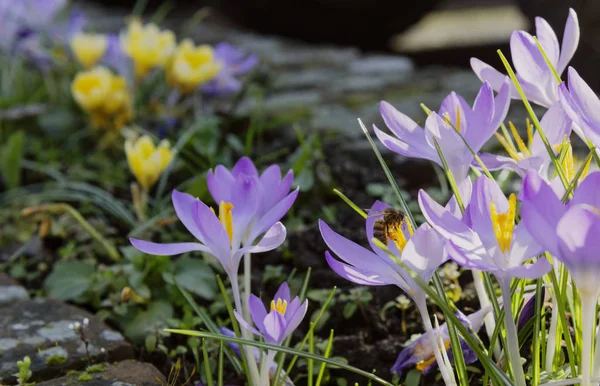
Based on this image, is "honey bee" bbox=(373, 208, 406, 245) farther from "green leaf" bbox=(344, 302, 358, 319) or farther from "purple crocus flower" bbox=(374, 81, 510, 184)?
"green leaf" bbox=(344, 302, 358, 319)

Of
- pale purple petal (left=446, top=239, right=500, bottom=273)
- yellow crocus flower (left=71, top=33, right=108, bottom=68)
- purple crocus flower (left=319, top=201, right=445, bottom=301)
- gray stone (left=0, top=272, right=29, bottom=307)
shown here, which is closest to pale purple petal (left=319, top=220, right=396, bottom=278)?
purple crocus flower (left=319, top=201, right=445, bottom=301)

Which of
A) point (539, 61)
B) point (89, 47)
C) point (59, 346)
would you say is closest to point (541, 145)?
point (539, 61)

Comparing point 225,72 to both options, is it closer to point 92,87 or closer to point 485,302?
point 92,87

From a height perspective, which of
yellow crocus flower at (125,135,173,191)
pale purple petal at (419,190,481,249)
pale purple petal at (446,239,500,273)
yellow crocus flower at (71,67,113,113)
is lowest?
yellow crocus flower at (125,135,173,191)

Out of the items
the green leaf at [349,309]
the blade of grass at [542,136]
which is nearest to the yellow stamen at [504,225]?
the blade of grass at [542,136]

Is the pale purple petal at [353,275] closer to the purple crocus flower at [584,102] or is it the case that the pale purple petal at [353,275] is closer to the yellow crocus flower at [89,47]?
the purple crocus flower at [584,102]

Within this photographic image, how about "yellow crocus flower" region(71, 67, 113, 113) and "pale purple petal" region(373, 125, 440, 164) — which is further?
"yellow crocus flower" region(71, 67, 113, 113)

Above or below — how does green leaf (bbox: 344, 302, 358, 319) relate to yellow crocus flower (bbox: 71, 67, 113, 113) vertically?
below

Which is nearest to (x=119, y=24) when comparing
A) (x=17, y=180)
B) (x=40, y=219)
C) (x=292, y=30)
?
(x=292, y=30)
